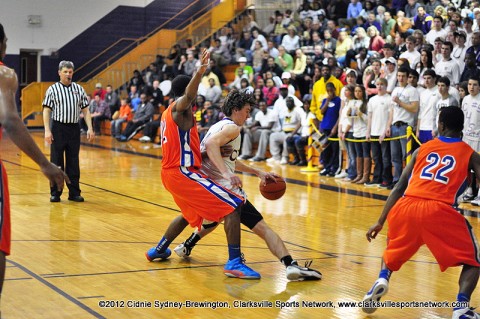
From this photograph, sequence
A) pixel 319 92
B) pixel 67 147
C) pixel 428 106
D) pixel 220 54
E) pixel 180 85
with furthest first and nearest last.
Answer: pixel 220 54 → pixel 319 92 → pixel 428 106 → pixel 67 147 → pixel 180 85

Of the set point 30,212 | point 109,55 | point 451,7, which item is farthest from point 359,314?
point 109,55

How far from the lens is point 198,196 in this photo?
20.3 feet

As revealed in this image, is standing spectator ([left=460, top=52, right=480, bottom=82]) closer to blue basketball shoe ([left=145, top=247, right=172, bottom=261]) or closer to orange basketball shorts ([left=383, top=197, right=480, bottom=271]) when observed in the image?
blue basketball shoe ([left=145, top=247, right=172, bottom=261])

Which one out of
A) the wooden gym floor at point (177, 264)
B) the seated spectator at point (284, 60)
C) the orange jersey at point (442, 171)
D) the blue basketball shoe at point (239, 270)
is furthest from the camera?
the seated spectator at point (284, 60)

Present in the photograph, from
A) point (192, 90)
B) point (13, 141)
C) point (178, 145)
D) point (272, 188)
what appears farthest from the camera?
point (272, 188)

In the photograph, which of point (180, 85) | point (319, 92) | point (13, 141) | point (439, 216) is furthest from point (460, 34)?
point (13, 141)

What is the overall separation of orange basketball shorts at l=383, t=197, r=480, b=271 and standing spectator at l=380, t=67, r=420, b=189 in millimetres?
6959

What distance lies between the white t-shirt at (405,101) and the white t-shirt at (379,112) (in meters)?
0.20

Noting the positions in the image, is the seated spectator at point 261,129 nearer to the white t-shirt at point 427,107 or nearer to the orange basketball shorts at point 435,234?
the white t-shirt at point 427,107

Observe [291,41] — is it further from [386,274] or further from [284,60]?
[386,274]

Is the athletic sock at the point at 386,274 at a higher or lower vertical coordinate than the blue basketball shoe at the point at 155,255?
higher

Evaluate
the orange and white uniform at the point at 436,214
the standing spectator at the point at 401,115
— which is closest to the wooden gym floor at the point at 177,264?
the orange and white uniform at the point at 436,214

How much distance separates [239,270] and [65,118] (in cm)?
486

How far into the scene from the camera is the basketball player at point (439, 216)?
16.1ft
